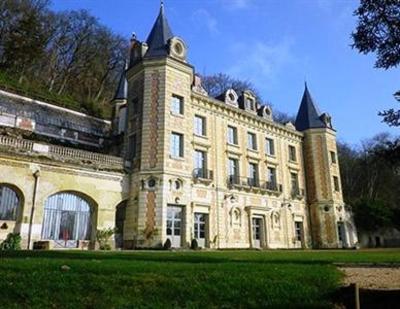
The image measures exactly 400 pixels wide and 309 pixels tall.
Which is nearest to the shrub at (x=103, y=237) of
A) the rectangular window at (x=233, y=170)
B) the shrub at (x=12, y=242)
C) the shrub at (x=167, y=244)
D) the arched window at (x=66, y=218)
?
the arched window at (x=66, y=218)

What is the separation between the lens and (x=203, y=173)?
74.3ft

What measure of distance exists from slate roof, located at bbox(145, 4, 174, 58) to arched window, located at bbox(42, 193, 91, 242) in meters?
8.91

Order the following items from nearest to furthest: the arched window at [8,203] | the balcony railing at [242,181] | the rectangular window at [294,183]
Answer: the arched window at [8,203]
the balcony railing at [242,181]
the rectangular window at [294,183]

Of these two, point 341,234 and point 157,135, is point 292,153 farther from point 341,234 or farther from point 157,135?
point 157,135

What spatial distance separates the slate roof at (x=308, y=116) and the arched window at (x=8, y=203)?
2221 cm

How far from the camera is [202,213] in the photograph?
71.2 ft

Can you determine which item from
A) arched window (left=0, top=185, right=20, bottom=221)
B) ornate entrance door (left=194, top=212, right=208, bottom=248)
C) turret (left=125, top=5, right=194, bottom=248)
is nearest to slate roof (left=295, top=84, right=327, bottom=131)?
turret (left=125, top=5, right=194, bottom=248)

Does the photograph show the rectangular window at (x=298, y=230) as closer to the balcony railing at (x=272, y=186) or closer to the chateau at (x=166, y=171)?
the chateau at (x=166, y=171)

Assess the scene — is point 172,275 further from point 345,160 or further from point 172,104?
point 345,160

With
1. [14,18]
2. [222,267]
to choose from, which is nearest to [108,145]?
[14,18]

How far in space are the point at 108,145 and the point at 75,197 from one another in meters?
6.99

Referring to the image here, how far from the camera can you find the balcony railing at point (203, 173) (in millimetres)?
22177

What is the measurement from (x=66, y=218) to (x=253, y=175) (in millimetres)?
12688

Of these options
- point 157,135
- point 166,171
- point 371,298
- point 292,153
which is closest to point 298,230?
point 292,153
